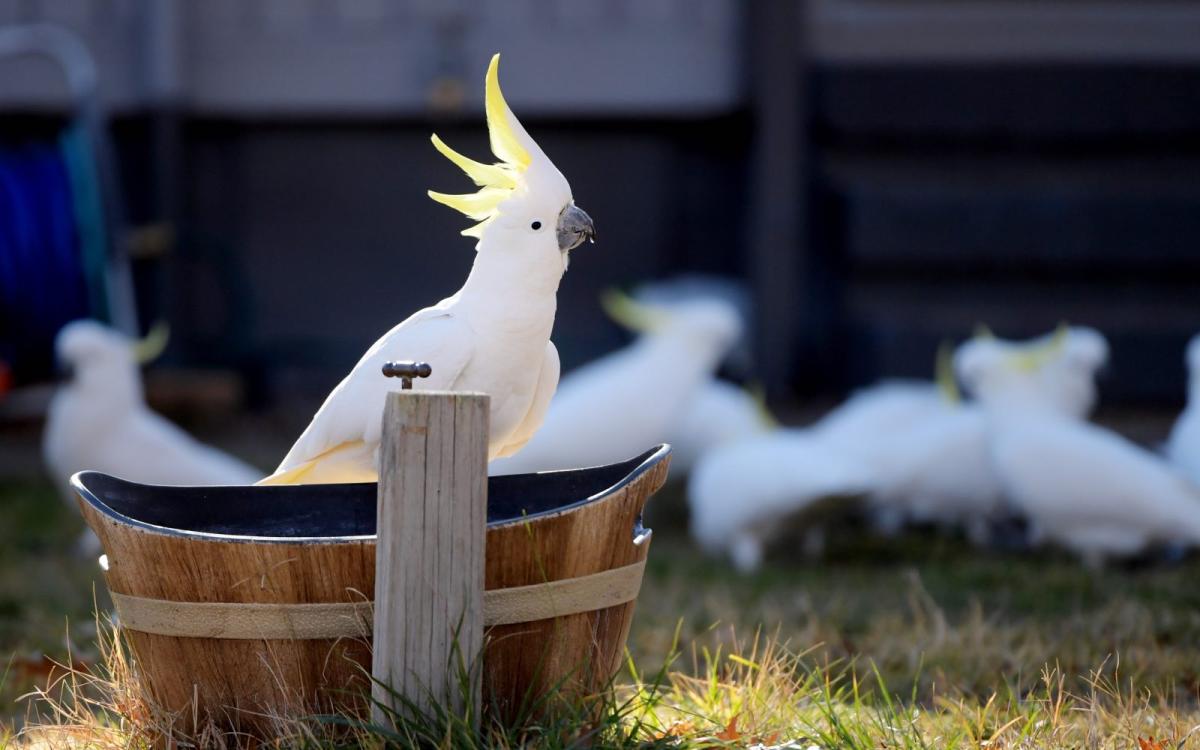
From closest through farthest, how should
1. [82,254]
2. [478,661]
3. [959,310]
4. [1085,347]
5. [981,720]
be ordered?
[478,661] → [981,720] → [1085,347] → [82,254] → [959,310]

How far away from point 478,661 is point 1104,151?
13.3 ft

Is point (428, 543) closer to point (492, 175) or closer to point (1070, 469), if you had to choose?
point (492, 175)

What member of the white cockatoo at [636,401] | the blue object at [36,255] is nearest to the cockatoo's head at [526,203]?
the white cockatoo at [636,401]

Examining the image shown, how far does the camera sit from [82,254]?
481 cm

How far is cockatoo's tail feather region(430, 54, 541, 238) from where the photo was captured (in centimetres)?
193

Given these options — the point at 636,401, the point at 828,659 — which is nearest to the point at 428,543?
the point at 828,659

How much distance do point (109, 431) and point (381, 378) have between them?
205 centimetres

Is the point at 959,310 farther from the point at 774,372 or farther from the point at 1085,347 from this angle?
the point at 1085,347

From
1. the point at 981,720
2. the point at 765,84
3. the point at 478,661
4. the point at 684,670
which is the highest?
the point at 765,84

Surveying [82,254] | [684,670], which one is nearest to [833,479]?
[684,670]

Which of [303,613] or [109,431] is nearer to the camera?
[303,613]

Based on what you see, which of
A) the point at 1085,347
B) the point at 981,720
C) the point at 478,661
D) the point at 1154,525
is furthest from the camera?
the point at 1085,347

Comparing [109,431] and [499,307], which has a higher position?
[499,307]

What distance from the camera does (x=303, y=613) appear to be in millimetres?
1688
